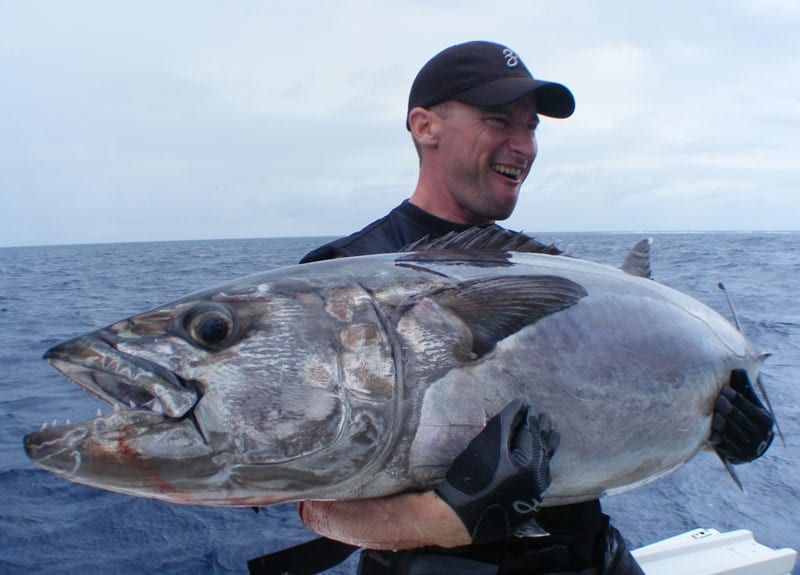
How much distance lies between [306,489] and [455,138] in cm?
192

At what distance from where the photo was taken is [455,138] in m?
3.12

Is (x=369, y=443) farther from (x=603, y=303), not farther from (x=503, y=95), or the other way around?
(x=503, y=95)

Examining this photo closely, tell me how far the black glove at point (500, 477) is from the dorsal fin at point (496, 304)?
0.22 m

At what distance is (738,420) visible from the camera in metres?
2.47

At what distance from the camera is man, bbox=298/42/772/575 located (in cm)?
183

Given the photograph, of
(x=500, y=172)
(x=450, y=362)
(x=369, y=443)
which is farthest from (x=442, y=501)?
(x=500, y=172)

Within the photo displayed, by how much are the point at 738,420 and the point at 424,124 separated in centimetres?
191

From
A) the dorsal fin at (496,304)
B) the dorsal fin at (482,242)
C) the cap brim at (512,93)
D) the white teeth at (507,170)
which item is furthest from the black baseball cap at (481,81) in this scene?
the dorsal fin at (496,304)

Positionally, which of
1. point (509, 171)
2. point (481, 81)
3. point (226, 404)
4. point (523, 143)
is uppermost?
point (481, 81)

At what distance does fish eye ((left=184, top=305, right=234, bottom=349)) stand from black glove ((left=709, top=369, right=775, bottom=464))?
5.99ft

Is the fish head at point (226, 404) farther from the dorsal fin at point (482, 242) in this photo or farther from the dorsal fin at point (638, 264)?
the dorsal fin at point (638, 264)

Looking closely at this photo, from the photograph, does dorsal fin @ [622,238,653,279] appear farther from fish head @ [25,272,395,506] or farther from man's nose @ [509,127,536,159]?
fish head @ [25,272,395,506]

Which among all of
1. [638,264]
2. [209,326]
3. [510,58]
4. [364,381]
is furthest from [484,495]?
[510,58]

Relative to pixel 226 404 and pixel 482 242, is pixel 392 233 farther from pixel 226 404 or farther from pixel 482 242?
pixel 226 404
